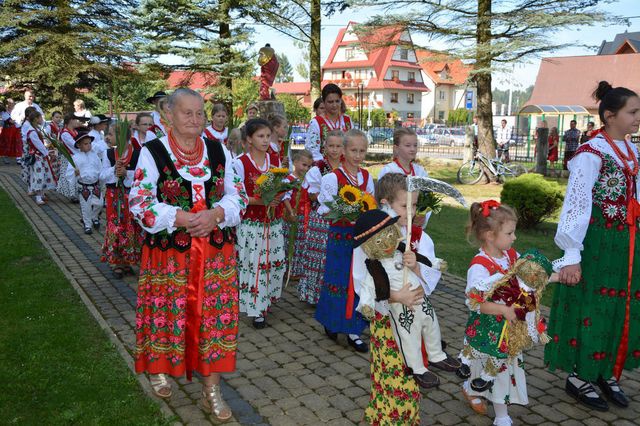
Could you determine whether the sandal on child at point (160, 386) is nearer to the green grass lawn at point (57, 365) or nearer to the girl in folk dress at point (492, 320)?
the green grass lawn at point (57, 365)

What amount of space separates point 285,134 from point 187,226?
4.01m

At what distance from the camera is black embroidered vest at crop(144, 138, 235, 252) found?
12.7ft

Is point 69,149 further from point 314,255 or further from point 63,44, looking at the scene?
point 63,44

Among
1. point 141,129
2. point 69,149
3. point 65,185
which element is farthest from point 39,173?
point 141,129

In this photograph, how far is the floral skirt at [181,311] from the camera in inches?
155

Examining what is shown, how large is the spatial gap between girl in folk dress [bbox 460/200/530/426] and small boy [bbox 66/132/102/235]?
7.64 meters

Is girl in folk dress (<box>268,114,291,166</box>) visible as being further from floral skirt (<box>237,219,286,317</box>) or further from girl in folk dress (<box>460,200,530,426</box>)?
girl in folk dress (<box>460,200,530,426</box>)

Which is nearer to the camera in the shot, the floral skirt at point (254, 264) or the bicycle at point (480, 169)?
the floral skirt at point (254, 264)

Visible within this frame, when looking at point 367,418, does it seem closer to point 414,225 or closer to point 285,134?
point 414,225

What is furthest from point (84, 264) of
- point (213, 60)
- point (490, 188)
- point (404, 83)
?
point (404, 83)

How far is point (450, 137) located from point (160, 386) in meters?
38.7

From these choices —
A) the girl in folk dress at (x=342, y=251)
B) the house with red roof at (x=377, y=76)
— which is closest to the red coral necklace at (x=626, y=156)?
the girl in folk dress at (x=342, y=251)

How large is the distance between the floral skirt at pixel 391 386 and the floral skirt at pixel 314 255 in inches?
102

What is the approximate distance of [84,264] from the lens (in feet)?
27.8
